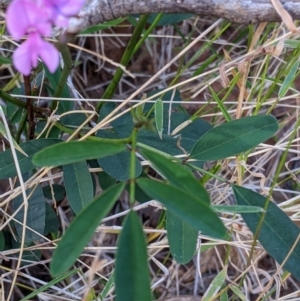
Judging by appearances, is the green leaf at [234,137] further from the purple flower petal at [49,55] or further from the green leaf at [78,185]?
the purple flower petal at [49,55]

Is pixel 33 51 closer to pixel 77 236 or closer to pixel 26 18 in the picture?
pixel 26 18

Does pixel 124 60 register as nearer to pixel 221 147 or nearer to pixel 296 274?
pixel 221 147

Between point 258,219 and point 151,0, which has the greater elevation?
point 151,0

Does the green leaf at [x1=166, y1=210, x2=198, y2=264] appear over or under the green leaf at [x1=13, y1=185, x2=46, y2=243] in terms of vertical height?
under

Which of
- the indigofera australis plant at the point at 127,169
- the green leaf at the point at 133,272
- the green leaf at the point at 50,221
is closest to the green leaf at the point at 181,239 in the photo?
the indigofera australis plant at the point at 127,169

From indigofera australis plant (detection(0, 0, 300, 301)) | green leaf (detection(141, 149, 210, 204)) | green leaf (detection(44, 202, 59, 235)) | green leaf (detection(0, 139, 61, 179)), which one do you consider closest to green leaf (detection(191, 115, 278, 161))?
indigofera australis plant (detection(0, 0, 300, 301))

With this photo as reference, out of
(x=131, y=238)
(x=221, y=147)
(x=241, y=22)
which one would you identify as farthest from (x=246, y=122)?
(x=131, y=238)

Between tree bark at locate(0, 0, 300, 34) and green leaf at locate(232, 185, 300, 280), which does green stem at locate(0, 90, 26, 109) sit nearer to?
tree bark at locate(0, 0, 300, 34)
